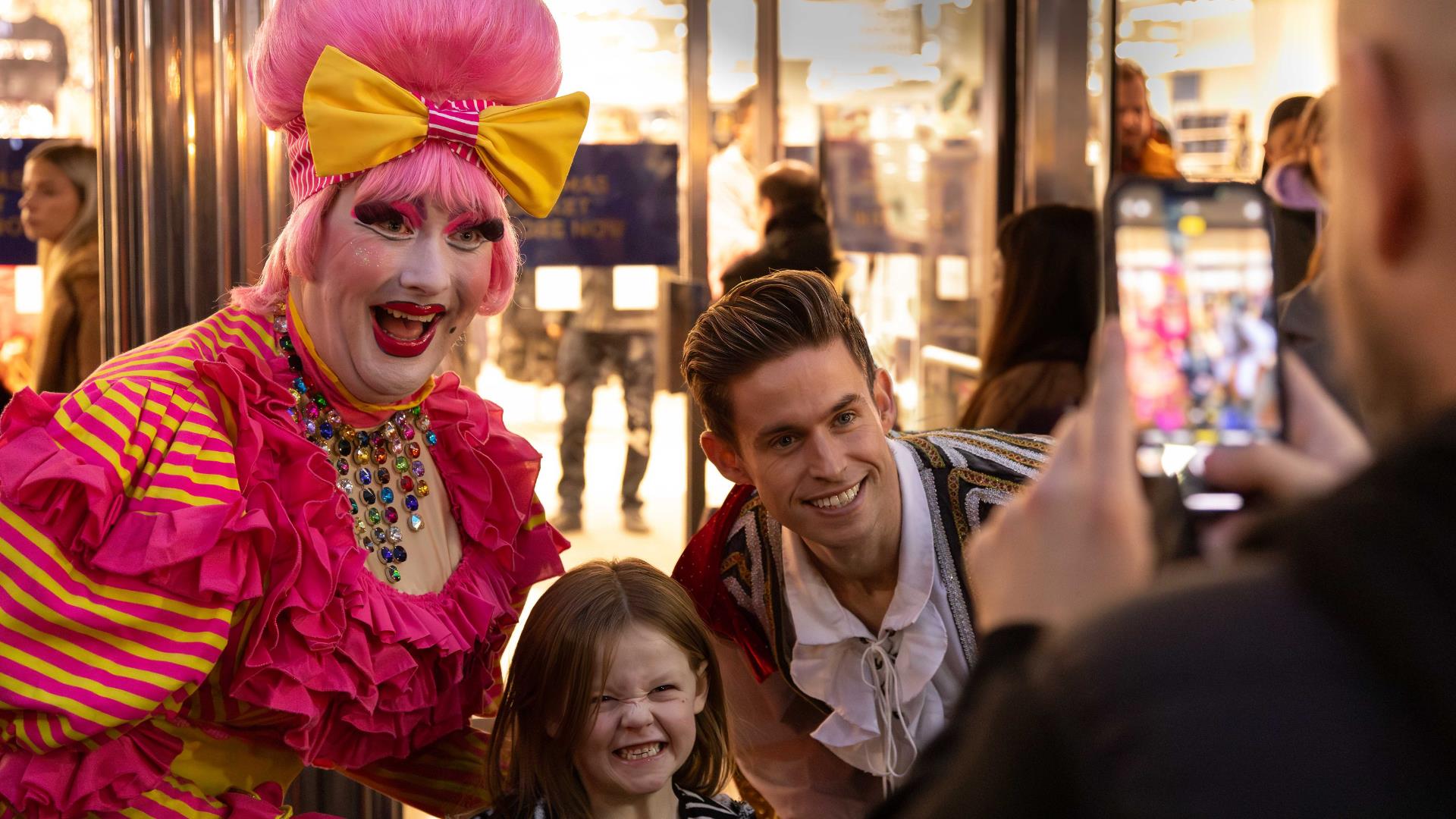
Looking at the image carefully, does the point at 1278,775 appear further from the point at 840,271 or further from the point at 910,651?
the point at 840,271

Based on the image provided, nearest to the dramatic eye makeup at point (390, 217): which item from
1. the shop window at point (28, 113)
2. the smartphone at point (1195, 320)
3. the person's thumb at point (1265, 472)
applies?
the smartphone at point (1195, 320)

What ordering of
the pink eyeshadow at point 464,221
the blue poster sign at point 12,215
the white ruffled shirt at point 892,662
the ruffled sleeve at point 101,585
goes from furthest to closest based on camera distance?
the blue poster sign at point 12,215 < the white ruffled shirt at point 892,662 < the pink eyeshadow at point 464,221 < the ruffled sleeve at point 101,585

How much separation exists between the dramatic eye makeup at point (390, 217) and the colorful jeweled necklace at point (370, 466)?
19 cm

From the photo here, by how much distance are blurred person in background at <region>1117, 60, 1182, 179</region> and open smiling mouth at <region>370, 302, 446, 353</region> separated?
3102mm

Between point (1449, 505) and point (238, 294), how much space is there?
1579 mm

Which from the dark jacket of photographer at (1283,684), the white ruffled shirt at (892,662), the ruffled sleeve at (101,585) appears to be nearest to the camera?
the dark jacket of photographer at (1283,684)

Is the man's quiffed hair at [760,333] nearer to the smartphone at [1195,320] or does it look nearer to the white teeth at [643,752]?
the white teeth at [643,752]

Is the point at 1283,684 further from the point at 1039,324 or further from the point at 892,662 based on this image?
the point at 1039,324

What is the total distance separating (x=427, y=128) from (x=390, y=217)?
4.6 inches

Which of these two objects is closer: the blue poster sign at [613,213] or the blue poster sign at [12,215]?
the blue poster sign at [12,215]

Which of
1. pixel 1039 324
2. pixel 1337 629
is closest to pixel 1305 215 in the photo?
pixel 1039 324

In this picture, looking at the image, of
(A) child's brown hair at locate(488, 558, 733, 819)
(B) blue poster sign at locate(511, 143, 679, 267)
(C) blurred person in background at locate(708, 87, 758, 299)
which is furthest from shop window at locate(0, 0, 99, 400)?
(A) child's brown hair at locate(488, 558, 733, 819)

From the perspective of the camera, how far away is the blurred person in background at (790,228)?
157 inches

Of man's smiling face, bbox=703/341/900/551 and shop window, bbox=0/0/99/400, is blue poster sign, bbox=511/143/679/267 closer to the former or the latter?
shop window, bbox=0/0/99/400
